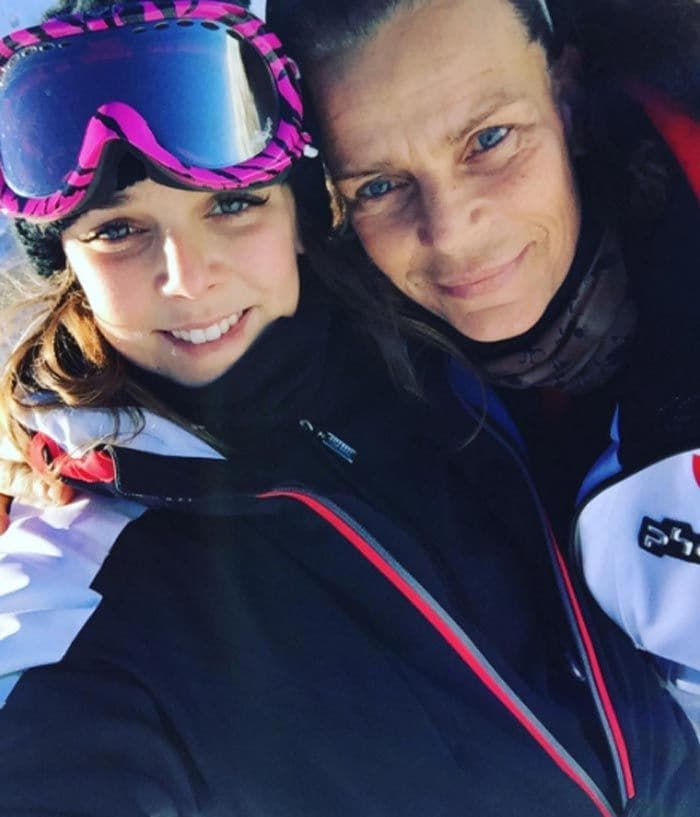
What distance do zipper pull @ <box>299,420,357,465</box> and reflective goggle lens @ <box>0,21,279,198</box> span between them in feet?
1.73

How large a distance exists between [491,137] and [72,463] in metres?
1.01

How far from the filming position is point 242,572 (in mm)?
1355

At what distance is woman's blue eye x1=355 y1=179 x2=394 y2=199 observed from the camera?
5.36 feet

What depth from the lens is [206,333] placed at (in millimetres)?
1490

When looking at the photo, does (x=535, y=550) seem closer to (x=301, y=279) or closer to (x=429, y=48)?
(x=301, y=279)

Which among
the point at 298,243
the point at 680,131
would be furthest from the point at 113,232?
the point at 680,131

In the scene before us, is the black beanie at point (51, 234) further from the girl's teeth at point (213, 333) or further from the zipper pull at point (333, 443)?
the zipper pull at point (333, 443)

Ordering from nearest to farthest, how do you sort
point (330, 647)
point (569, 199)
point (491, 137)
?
1. point (330, 647)
2. point (491, 137)
3. point (569, 199)

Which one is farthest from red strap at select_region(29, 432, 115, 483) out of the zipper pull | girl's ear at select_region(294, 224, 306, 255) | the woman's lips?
the woman's lips

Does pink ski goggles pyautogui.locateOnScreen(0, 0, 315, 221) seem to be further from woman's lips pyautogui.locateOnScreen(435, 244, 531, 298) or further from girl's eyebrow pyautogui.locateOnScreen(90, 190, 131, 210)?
woman's lips pyautogui.locateOnScreen(435, 244, 531, 298)

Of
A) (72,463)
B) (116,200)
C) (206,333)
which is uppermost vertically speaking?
(116,200)

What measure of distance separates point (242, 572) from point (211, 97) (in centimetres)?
89

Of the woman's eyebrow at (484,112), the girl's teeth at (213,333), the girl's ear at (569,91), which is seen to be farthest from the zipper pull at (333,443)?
the girl's ear at (569,91)

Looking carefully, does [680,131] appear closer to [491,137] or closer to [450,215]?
[491,137]
